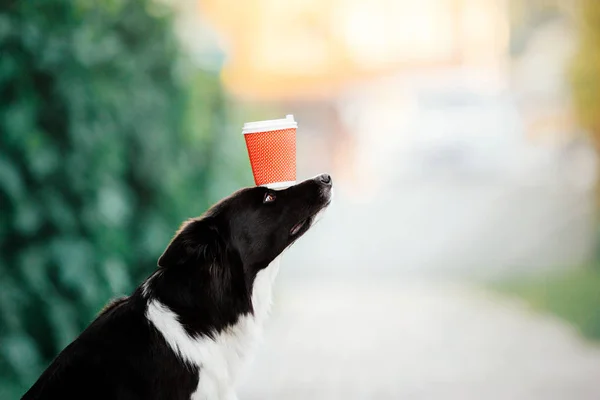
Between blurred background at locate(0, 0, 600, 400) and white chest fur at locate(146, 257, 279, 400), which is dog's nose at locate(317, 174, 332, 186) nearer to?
white chest fur at locate(146, 257, 279, 400)

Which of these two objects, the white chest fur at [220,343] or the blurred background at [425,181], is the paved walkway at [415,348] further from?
the white chest fur at [220,343]

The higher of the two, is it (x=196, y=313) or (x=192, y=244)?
(x=192, y=244)

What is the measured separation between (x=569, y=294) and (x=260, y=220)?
2.29m

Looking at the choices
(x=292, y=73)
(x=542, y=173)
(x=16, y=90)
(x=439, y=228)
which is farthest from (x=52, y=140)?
(x=542, y=173)

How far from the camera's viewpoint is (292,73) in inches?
146

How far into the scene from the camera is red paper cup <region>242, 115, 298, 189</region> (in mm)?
1848

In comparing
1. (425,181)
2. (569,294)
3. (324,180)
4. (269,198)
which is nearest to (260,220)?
(269,198)

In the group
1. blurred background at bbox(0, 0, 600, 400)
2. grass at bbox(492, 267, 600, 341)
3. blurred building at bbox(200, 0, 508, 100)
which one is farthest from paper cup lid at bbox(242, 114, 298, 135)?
grass at bbox(492, 267, 600, 341)

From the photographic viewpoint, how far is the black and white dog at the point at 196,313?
1.82m

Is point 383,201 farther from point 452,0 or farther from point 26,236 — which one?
point 26,236

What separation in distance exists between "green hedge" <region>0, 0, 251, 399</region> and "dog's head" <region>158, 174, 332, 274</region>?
1.49 meters

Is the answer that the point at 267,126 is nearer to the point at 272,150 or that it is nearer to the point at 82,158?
the point at 272,150

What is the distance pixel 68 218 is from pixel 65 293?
33cm

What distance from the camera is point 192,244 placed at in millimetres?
1874
